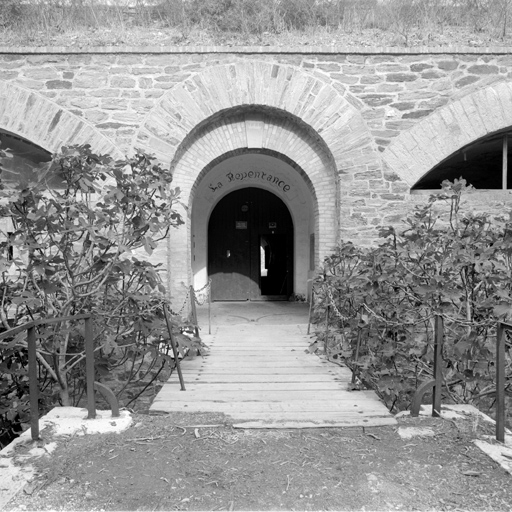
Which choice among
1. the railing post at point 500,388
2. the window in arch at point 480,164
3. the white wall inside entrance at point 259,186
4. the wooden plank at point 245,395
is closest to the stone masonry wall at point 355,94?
the window in arch at point 480,164

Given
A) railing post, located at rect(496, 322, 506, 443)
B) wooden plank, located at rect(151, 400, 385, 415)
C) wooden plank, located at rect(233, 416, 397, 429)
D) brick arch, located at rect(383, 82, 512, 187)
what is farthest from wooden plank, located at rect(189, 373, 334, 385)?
brick arch, located at rect(383, 82, 512, 187)

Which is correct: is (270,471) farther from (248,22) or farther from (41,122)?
(248,22)

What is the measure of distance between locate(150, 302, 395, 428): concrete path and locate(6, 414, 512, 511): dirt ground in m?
0.31

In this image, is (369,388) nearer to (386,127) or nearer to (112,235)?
(112,235)

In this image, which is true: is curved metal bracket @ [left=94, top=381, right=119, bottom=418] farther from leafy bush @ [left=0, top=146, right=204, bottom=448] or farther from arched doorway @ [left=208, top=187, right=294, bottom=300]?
arched doorway @ [left=208, top=187, right=294, bottom=300]

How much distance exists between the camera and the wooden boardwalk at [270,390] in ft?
11.1

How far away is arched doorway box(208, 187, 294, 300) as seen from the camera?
11203mm

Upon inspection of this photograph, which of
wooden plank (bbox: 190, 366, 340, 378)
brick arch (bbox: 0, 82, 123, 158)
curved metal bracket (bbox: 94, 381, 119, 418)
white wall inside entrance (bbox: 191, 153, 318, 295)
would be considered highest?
brick arch (bbox: 0, 82, 123, 158)

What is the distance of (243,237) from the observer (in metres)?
11.3

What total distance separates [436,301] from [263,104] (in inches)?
180

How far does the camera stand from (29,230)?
327cm

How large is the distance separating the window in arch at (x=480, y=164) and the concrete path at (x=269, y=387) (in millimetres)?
4447

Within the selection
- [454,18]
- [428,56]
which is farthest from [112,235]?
[454,18]

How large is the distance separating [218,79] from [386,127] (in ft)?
9.17
